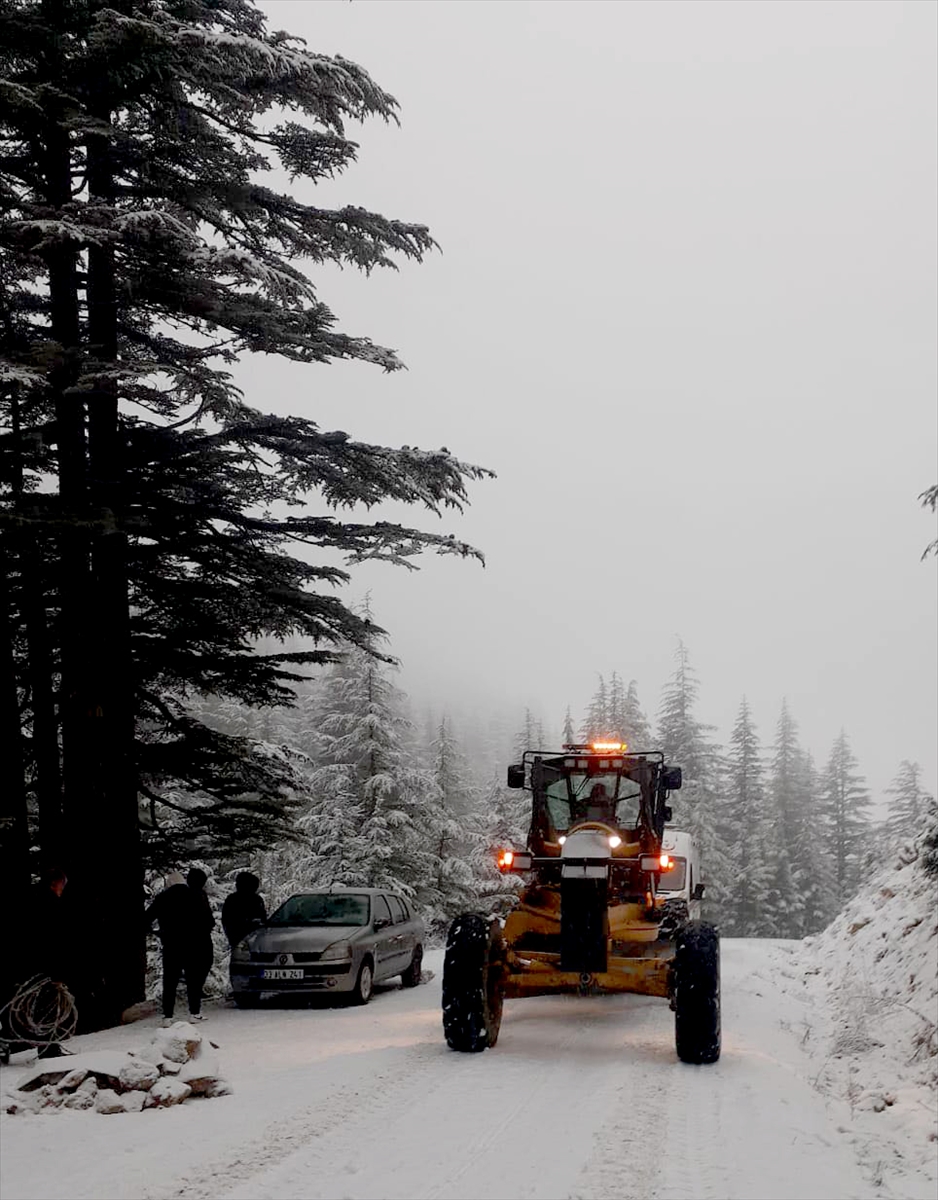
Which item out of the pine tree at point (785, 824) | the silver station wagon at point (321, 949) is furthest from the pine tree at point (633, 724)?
the silver station wagon at point (321, 949)

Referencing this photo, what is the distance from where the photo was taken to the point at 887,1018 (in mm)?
12477

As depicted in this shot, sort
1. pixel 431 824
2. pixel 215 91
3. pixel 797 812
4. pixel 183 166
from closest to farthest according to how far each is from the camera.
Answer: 1. pixel 215 91
2. pixel 183 166
3. pixel 431 824
4. pixel 797 812

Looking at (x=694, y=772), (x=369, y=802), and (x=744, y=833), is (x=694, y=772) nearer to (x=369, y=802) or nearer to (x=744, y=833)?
(x=744, y=833)

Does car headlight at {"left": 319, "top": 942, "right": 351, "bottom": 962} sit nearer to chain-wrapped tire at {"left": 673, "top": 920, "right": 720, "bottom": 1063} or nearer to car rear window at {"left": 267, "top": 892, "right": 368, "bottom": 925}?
car rear window at {"left": 267, "top": 892, "right": 368, "bottom": 925}

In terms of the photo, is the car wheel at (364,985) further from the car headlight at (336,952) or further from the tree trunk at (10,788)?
the tree trunk at (10,788)

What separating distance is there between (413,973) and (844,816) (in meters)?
45.8

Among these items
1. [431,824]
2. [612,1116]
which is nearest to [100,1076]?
[612,1116]

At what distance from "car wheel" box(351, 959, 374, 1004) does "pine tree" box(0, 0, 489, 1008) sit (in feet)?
8.16

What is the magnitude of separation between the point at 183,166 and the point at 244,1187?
12172mm

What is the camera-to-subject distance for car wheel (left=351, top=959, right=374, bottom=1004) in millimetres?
14922

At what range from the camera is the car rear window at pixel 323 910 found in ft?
51.4

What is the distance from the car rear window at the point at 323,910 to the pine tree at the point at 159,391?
46.4 inches

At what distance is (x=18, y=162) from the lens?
1334 centimetres

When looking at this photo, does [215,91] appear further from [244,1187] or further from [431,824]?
[431,824]
